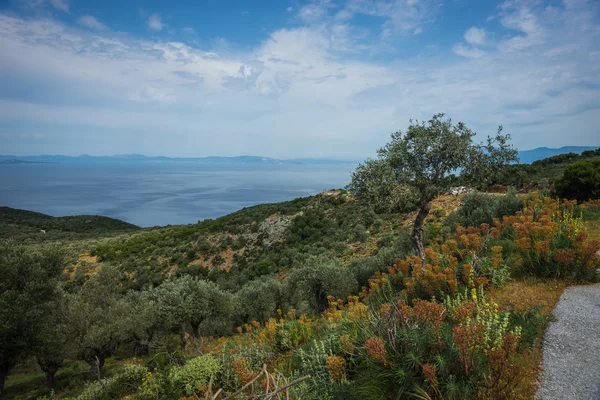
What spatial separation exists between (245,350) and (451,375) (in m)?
4.34

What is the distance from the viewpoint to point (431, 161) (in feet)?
31.3

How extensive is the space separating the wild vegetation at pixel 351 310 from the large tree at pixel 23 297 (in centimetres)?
6

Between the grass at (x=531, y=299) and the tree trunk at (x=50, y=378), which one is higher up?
the grass at (x=531, y=299)

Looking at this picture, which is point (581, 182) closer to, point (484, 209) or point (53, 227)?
point (484, 209)

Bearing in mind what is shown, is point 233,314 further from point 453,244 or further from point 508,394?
point 508,394

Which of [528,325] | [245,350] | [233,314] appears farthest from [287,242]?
Result: [528,325]

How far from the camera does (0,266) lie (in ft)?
42.4

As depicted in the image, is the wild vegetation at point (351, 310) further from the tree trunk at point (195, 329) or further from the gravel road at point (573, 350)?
the gravel road at point (573, 350)

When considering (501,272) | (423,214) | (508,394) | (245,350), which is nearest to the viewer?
(508,394)

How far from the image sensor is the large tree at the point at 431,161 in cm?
920

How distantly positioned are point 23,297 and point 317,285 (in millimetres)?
12769

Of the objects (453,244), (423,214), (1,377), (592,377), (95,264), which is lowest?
(95,264)

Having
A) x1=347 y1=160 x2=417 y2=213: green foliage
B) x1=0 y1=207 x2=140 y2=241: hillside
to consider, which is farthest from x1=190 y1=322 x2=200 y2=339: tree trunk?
x1=0 y1=207 x2=140 y2=241: hillside

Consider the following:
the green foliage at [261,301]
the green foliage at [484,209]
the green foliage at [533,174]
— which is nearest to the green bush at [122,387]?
the green foliage at [261,301]
